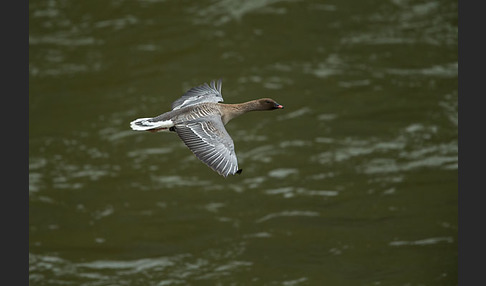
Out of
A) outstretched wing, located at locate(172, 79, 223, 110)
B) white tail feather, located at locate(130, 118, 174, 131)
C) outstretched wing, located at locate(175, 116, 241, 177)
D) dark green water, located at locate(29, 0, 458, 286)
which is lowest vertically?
dark green water, located at locate(29, 0, 458, 286)

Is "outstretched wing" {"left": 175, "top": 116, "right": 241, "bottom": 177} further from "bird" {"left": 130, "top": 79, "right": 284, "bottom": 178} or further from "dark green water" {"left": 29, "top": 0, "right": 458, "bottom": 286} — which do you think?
"dark green water" {"left": 29, "top": 0, "right": 458, "bottom": 286}

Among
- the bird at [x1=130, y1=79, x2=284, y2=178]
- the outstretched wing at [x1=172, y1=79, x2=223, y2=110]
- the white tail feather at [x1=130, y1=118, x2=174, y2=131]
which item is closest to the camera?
the bird at [x1=130, y1=79, x2=284, y2=178]

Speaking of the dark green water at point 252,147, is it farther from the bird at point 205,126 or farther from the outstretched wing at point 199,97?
the bird at point 205,126

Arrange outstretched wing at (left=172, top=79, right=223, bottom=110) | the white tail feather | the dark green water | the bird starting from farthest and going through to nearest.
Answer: the dark green water → outstretched wing at (left=172, top=79, right=223, bottom=110) → the white tail feather → the bird

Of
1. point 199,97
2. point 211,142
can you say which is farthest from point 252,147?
point 211,142

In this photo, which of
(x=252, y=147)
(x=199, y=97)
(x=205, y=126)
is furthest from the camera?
(x=252, y=147)

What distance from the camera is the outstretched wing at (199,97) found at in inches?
394

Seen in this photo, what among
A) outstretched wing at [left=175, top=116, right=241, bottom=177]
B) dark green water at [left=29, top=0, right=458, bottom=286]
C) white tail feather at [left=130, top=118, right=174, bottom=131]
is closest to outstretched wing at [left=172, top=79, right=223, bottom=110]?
white tail feather at [left=130, top=118, right=174, bottom=131]

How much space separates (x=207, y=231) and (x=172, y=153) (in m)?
2.17

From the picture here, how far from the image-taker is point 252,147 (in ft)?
57.0

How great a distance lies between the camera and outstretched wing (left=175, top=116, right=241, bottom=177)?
26.9 ft

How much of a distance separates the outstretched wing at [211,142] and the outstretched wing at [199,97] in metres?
0.94

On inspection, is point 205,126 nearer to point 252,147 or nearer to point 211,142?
point 211,142

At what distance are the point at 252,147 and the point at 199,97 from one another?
285 inches
